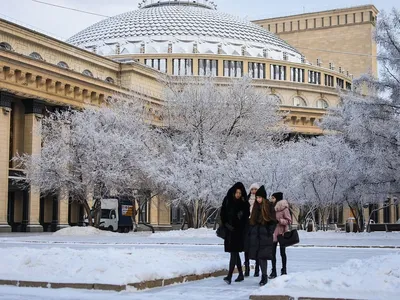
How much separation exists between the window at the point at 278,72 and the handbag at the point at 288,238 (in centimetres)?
7436

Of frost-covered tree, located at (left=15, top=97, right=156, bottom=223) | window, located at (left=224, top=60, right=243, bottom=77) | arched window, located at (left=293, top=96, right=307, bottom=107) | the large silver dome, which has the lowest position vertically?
frost-covered tree, located at (left=15, top=97, right=156, bottom=223)

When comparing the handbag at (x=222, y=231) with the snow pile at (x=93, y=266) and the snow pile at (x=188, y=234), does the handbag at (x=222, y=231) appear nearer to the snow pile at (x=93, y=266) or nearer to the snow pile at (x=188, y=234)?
the snow pile at (x=93, y=266)

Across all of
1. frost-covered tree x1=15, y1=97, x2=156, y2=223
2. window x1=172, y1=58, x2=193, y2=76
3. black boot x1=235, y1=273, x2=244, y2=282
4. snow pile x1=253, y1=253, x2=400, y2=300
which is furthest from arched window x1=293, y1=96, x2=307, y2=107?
snow pile x1=253, y1=253, x2=400, y2=300

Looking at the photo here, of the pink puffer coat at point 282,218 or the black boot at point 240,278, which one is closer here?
the black boot at point 240,278

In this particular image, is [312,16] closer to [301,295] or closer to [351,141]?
[351,141]

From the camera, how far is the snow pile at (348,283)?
9.57 meters

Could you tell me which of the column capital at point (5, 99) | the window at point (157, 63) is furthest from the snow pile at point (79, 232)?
the window at point (157, 63)

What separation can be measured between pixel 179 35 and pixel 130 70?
26254mm

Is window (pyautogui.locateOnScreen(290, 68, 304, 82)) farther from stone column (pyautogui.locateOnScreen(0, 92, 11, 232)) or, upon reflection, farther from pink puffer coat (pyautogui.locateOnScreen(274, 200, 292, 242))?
pink puffer coat (pyautogui.locateOnScreen(274, 200, 292, 242))

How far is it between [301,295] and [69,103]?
44.0 metres

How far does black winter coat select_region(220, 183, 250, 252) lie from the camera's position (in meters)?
13.1

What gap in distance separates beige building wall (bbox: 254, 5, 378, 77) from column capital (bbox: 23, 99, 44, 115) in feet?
241

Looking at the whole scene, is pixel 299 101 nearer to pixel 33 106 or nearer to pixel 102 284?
pixel 33 106

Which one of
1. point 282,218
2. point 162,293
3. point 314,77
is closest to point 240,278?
point 282,218
